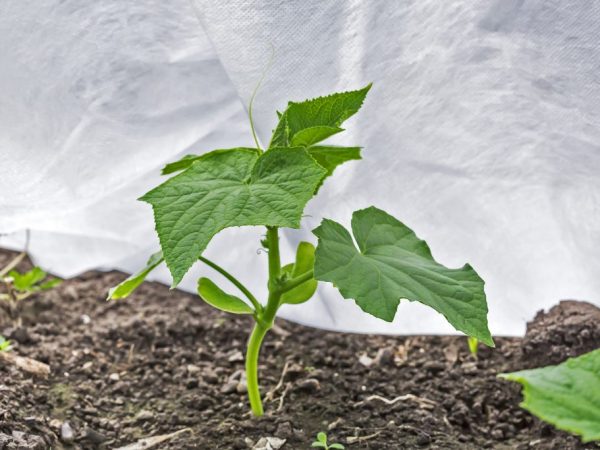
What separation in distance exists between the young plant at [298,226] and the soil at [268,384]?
0.26 metres

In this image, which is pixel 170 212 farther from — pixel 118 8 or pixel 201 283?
pixel 118 8

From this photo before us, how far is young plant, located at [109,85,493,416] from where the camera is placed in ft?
3.58

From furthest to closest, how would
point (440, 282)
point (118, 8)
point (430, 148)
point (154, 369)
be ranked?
1. point (154, 369)
2. point (430, 148)
3. point (118, 8)
4. point (440, 282)

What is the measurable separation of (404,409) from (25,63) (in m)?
0.93

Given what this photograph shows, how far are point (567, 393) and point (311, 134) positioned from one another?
1.96ft

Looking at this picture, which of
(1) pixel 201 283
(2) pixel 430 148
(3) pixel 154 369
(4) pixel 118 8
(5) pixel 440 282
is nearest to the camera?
(5) pixel 440 282

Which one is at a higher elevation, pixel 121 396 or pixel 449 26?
pixel 449 26

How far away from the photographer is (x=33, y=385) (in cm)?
161

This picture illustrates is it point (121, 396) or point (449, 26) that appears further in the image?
point (121, 396)

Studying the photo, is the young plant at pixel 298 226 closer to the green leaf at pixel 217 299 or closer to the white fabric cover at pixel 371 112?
the green leaf at pixel 217 299

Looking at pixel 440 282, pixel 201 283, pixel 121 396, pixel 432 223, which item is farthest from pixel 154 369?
pixel 440 282

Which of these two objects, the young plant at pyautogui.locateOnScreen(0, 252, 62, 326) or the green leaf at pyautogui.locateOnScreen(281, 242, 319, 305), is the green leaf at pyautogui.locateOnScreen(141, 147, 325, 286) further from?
the young plant at pyautogui.locateOnScreen(0, 252, 62, 326)

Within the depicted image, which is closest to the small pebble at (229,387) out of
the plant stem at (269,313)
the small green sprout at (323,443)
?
the plant stem at (269,313)

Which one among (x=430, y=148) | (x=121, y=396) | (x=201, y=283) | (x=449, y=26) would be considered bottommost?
(x=121, y=396)
